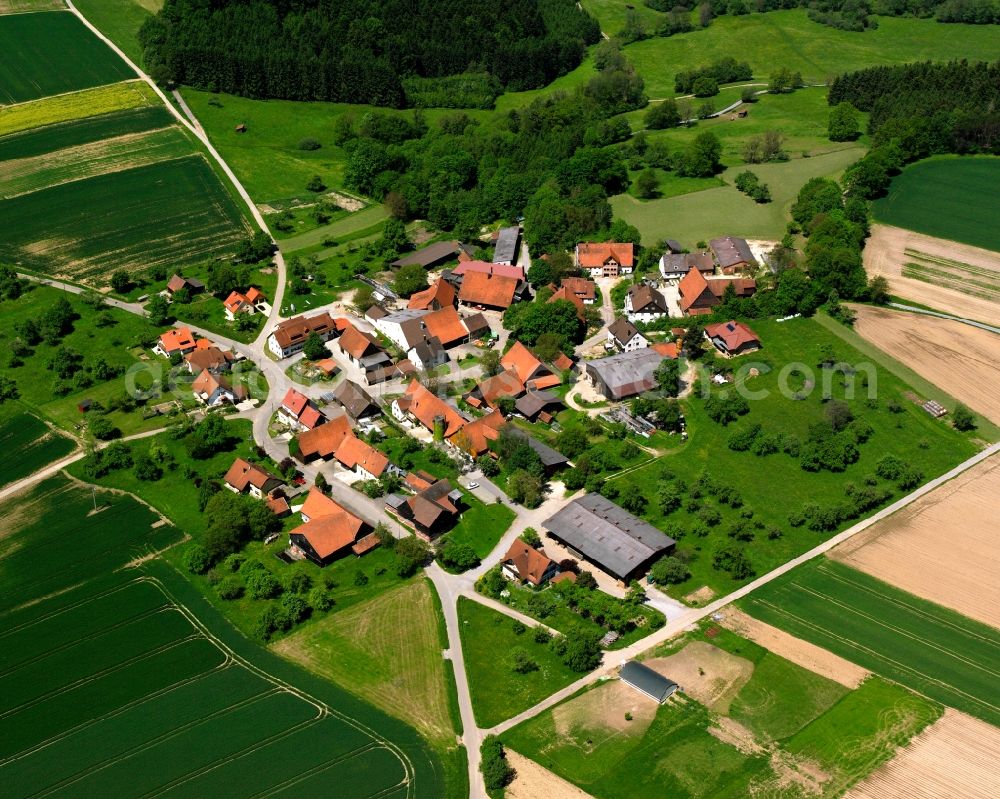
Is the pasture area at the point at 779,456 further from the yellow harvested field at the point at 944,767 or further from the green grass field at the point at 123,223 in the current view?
the green grass field at the point at 123,223

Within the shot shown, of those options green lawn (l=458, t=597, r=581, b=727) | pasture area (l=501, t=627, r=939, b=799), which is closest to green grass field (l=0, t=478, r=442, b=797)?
green lawn (l=458, t=597, r=581, b=727)

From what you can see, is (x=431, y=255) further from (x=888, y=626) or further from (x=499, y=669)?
(x=888, y=626)

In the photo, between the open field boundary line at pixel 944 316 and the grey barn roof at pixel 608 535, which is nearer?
the grey barn roof at pixel 608 535

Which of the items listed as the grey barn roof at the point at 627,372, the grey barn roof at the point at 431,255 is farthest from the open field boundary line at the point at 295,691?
the grey barn roof at the point at 431,255

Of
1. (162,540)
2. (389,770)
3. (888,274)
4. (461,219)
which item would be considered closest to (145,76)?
(461,219)

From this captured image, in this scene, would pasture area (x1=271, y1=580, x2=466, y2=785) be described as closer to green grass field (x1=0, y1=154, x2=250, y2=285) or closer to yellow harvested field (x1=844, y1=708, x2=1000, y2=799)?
yellow harvested field (x1=844, y1=708, x2=1000, y2=799)

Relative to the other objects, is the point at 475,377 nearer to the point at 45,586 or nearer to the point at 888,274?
the point at 45,586
